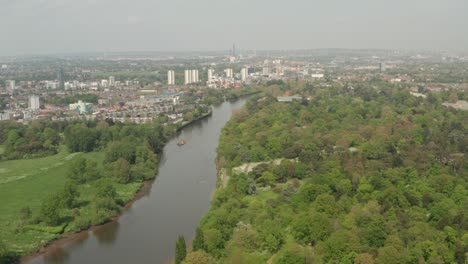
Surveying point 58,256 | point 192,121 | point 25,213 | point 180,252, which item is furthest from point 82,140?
point 180,252

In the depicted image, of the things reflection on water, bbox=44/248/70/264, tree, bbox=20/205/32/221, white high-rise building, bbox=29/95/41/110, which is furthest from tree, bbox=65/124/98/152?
white high-rise building, bbox=29/95/41/110

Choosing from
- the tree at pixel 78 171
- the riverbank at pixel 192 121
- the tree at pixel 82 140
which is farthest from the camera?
the riverbank at pixel 192 121

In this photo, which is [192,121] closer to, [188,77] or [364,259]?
[364,259]

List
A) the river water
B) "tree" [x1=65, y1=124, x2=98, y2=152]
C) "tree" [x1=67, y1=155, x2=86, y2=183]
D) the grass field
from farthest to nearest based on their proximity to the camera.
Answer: "tree" [x1=65, y1=124, x2=98, y2=152], "tree" [x1=67, y1=155, x2=86, y2=183], the grass field, the river water

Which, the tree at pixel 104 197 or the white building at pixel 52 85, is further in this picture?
the white building at pixel 52 85

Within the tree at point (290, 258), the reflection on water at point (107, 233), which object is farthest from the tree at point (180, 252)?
the reflection on water at point (107, 233)

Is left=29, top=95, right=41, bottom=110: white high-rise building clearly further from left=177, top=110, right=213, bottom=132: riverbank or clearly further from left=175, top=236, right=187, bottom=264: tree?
left=175, top=236, right=187, bottom=264: tree

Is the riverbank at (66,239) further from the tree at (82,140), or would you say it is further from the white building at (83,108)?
the white building at (83,108)

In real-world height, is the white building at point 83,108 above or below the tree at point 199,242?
above
